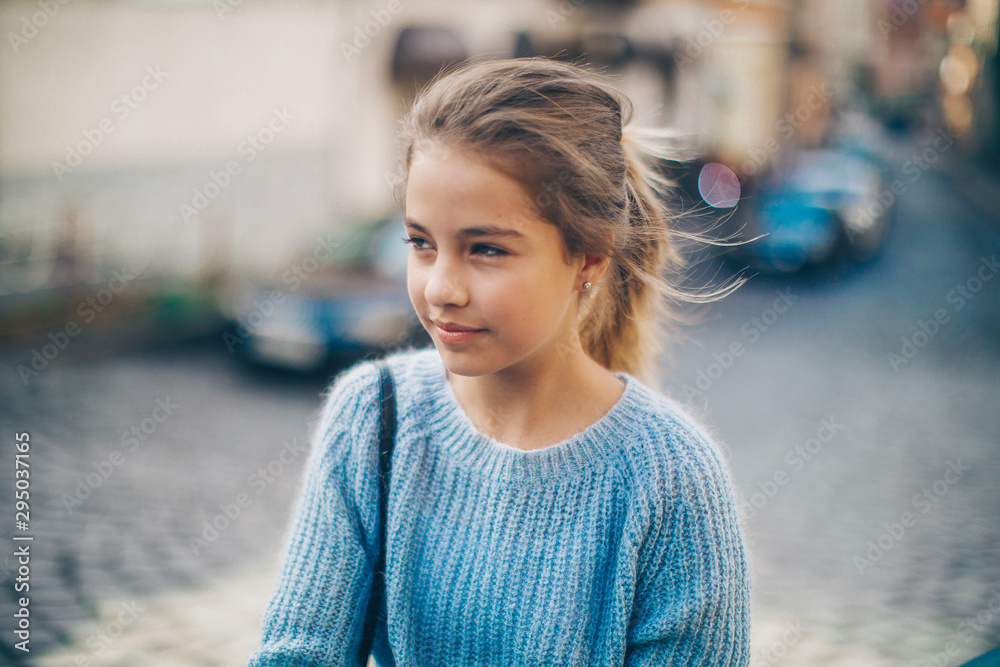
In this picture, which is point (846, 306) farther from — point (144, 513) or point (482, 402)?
point (482, 402)

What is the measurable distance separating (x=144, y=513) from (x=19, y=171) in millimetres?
6267

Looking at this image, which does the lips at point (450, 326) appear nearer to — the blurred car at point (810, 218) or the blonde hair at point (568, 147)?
the blonde hair at point (568, 147)

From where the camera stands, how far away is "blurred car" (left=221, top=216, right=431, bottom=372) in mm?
8008

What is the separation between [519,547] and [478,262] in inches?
20.6

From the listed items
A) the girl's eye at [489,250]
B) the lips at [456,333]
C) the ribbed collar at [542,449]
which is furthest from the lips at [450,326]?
the ribbed collar at [542,449]

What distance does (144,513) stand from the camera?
5.09 metres

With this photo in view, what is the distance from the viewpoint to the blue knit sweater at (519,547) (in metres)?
1.36

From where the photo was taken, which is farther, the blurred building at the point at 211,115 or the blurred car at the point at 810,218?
the blurred car at the point at 810,218

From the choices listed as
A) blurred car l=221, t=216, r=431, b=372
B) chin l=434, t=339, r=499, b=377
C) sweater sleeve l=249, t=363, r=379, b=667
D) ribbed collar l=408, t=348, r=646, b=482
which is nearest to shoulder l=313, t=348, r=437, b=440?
sweater sleeve l=249, t=363, r=379, b=667

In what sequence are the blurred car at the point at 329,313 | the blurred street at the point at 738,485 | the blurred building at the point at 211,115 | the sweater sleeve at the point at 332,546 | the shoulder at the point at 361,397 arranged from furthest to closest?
the blurred building at the point at 211,115 → the blurred car at the point at 329,313 → the blurred street at the point at 738,485 → the shoulder at the point at 361,397 → the sweater sleeve at the point at 332,546

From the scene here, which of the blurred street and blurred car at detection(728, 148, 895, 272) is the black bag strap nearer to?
the blurred street

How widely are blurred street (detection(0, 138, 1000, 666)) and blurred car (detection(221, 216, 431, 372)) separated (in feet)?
1.34

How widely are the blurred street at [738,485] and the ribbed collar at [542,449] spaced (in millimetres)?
2298

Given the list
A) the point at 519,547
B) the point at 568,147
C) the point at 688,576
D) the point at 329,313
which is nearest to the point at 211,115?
the point at 329,313
